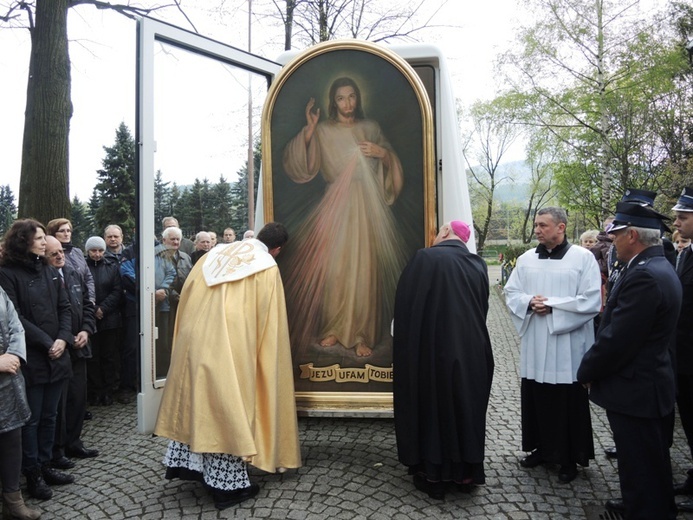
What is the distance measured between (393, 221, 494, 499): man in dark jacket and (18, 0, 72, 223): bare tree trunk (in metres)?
5.75

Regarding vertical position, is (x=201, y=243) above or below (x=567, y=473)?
above

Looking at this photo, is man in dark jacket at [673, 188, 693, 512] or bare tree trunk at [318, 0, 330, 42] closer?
man in dark jacket at [673, 188, 693, 512]

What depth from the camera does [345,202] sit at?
185 inches

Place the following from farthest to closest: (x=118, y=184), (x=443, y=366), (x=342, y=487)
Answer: (x=118, y=184) → (x=342, y=487) → (x=443, y=366)

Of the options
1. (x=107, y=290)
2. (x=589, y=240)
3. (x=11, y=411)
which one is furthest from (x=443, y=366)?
(x=589, y=240)

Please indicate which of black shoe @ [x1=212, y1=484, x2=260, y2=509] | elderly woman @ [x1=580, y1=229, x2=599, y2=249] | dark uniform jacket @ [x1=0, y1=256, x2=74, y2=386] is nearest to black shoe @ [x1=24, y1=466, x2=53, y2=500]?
dark uniform jacket @ [x1=0, y1=256, x2=74, y2=386]

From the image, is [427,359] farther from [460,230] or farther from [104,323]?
[104,323]

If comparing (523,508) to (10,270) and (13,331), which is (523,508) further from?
(10,270)

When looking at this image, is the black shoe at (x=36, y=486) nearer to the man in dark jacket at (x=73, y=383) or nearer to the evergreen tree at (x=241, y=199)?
the man in dark jacket at (x=73, y=383)

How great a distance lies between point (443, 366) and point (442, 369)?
0.9 inches

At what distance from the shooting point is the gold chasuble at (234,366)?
3699 mm

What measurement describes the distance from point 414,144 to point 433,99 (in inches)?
30.2

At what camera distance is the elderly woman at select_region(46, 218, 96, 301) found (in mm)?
5359

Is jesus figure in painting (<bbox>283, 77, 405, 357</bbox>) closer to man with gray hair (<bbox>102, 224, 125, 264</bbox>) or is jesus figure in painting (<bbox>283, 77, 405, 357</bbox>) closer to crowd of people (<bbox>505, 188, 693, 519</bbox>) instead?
crowd of people (<bbox>505, 188, 693, 519</bbox>)
